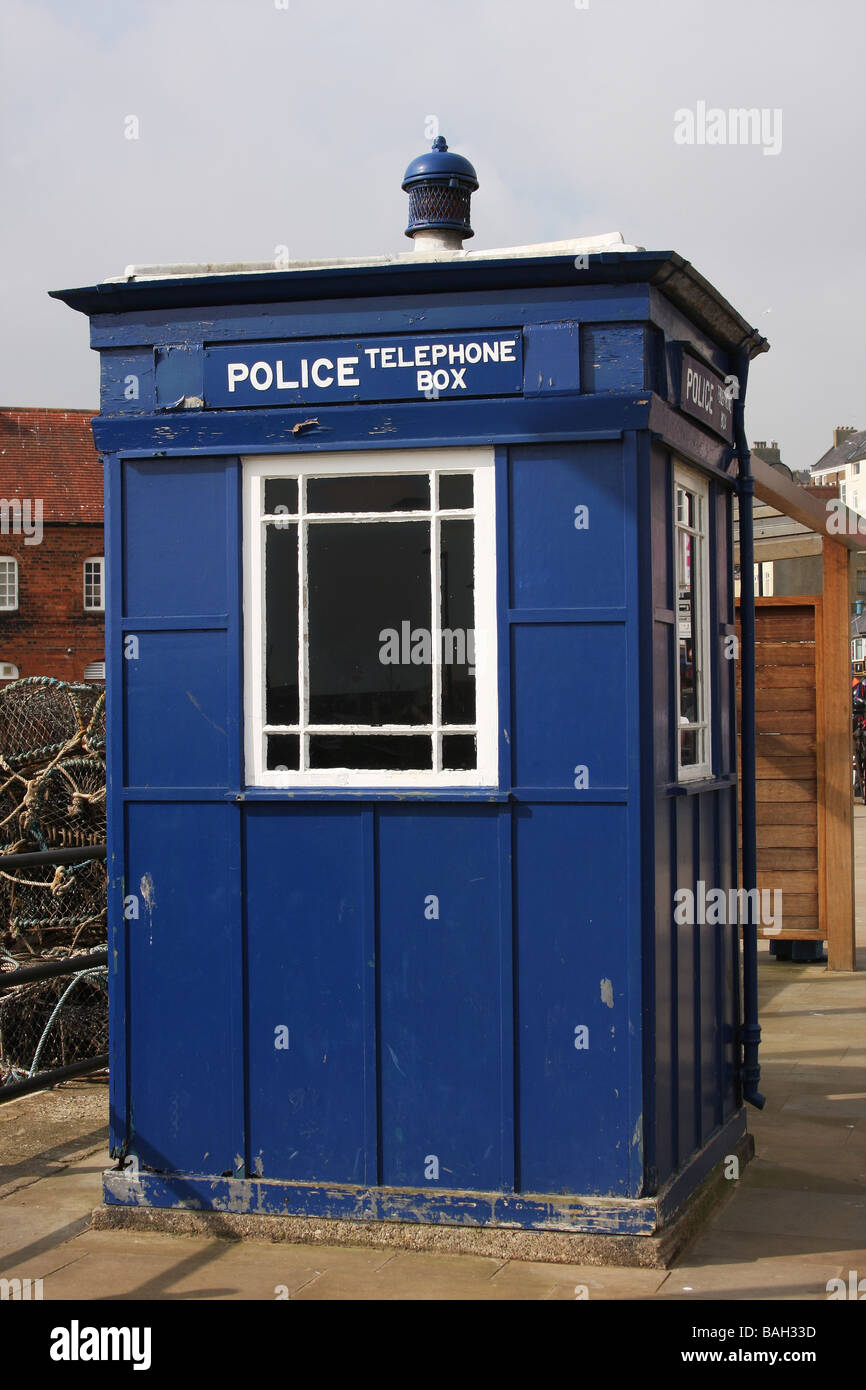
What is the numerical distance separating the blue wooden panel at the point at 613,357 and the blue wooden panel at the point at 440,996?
1.60 metres

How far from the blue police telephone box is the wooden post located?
5547mm

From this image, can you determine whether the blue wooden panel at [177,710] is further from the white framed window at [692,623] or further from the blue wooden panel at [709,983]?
the blue wooden panel at [709,983]

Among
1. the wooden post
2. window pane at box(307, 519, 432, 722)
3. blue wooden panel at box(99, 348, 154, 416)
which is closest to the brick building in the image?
the wooden post

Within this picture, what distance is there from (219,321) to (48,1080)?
3.75 meters

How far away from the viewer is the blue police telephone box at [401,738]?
537cm

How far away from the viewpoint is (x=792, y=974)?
37.6 ft

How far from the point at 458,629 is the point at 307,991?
1.46 m

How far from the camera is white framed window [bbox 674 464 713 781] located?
19.9 ft

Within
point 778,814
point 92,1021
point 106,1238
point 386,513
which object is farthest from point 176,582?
point 778,814

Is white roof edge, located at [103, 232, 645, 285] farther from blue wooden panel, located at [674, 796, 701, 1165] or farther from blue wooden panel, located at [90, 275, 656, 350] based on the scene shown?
blue wooden panel, located at [674, 796, 701, 1165]

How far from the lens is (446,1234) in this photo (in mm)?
5379

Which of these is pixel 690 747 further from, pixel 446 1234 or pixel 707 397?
pixel 446 1234

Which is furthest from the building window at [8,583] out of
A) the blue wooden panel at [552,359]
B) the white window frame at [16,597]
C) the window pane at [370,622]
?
the blue wooden panel at [552,359]

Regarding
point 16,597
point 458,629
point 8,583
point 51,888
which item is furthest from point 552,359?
point 8,583
